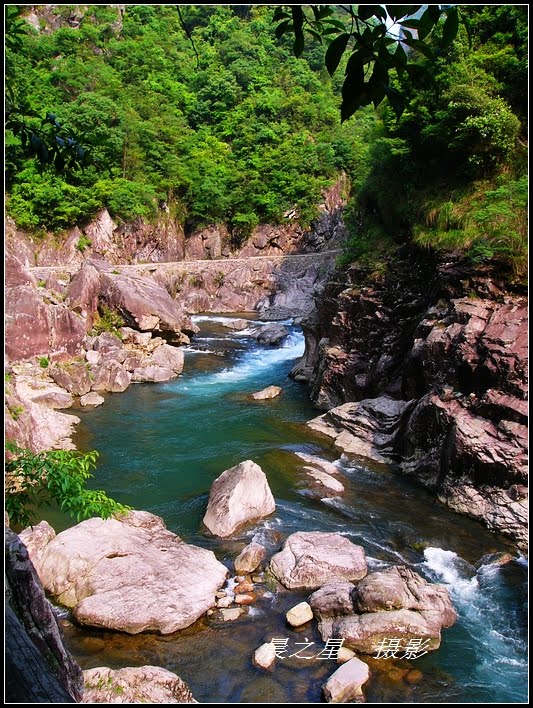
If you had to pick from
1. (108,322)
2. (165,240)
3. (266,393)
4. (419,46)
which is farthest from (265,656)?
(165,240)

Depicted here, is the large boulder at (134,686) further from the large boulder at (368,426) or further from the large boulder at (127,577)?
the large boulder at (368,426)

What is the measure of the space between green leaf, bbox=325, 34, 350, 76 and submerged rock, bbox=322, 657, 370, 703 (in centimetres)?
648

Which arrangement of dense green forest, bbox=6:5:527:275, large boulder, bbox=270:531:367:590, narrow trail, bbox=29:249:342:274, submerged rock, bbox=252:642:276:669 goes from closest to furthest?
submerged rock, bbox=252:642:276:669, large boulder, bbox=270:531:367:590, dense green forest, bbox=6:5:527:275, narrow trail, bbox=29:249:342:274

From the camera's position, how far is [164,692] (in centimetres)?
556

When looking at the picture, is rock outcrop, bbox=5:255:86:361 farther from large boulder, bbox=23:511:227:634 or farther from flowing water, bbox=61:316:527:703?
large boulder, bbox=23:511:227:634

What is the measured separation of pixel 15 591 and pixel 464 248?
1187cm

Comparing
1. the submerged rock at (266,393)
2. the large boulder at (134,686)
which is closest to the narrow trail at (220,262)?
the submerged rock at (266,393)

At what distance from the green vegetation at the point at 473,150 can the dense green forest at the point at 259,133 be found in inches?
1.5

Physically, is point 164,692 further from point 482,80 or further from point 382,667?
point 482,80

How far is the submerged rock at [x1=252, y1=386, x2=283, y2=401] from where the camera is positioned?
17.1 meters

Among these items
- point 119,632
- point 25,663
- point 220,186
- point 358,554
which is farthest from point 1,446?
point 220,186

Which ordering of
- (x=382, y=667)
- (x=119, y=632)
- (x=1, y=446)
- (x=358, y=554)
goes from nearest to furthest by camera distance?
(x=1, y=446), (x=382, y=667), (x=119, y=632), (x=358, y=554)

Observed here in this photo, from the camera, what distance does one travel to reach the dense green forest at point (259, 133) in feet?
42.2

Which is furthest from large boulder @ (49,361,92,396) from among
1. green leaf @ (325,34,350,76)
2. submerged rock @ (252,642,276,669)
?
green leaf @ (325,34,350,76)
